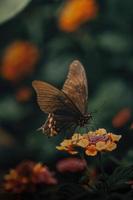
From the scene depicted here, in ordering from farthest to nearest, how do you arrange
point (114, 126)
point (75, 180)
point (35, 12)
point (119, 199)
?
point (35, 12)
point (114, 126)
point (75, 180)
point (119, 199)

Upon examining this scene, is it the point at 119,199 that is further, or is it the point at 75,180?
the point at 75,180

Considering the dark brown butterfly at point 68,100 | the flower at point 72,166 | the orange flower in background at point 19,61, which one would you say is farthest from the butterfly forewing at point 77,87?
the orange flower in background at point 19,61

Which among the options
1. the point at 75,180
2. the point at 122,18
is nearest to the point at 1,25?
the point at 122,18

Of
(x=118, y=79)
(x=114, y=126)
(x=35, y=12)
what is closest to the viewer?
(x=114, y=126)

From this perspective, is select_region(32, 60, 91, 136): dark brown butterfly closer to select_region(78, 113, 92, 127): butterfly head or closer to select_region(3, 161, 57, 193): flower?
select_region(78, 113, 92, 127): butterfly head

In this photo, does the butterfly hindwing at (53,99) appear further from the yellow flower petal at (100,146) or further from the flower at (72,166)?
the yellow flower petal at (100,146)

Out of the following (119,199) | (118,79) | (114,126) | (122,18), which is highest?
(122,18)

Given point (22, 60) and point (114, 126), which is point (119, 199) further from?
point (22, 60)

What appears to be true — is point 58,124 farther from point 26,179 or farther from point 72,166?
point 26,179
